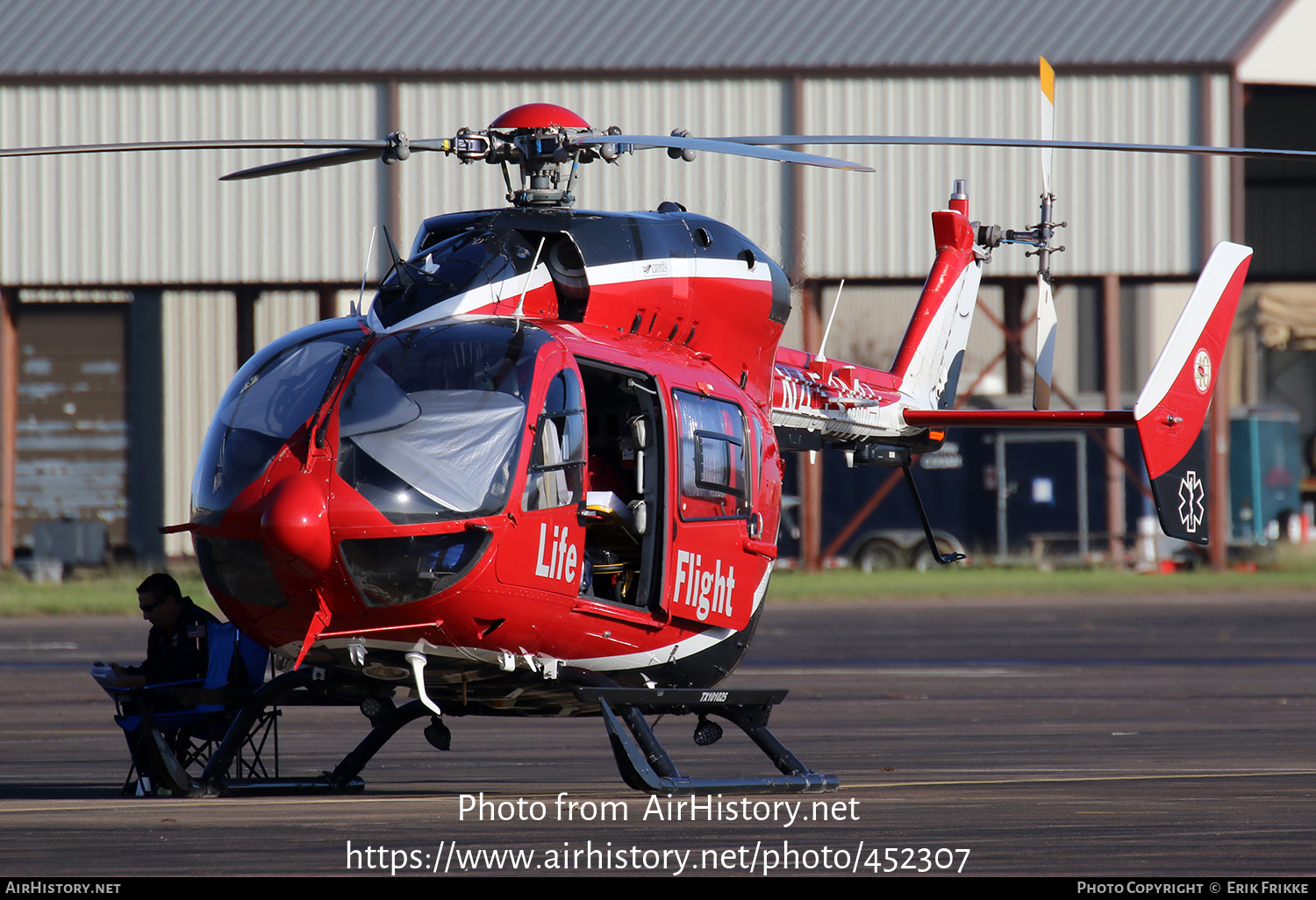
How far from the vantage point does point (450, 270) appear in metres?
9.34

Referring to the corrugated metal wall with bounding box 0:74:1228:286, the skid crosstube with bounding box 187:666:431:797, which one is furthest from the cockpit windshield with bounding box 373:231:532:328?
the corrugated metal wall with bounding box 0:74:1228:286

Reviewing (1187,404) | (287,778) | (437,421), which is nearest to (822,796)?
(437,421)

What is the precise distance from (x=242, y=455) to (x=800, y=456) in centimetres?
2867

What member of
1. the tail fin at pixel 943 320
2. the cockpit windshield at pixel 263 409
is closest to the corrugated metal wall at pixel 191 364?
the tail fin at pixel 943 320

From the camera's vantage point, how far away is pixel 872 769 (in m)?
11.0

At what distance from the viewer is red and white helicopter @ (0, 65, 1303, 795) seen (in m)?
8.27

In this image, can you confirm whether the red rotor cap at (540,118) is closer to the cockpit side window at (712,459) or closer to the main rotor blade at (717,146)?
the main rotor blade at (717,146)

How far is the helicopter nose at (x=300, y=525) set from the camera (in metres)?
7.94

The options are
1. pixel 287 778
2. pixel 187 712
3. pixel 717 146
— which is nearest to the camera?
pixel 717 146

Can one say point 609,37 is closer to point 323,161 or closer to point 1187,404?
point 1187,404

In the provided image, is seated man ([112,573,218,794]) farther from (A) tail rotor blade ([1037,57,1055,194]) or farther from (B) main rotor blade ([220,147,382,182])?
(A) tail rotor blade ([1037,57,1055,194])

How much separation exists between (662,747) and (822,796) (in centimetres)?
94

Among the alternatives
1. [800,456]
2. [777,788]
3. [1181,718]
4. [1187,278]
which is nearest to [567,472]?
[777,788]
